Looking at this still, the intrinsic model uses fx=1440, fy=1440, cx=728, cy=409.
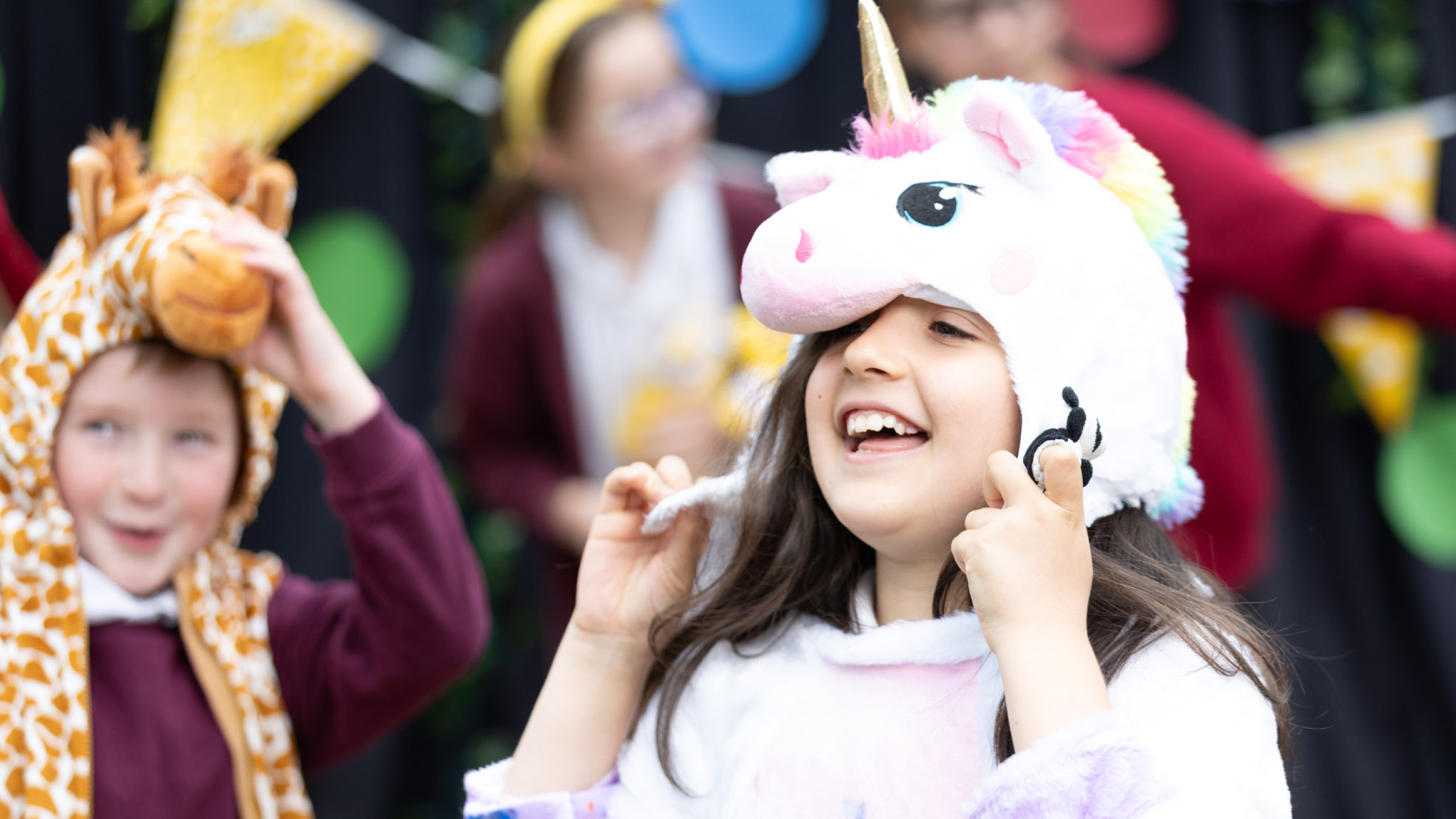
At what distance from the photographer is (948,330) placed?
116 cm

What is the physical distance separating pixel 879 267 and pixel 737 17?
1963 millimetres

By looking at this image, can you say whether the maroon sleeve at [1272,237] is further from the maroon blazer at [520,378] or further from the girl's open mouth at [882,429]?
the girl's open mouth at [882,429]

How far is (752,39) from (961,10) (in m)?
0.86

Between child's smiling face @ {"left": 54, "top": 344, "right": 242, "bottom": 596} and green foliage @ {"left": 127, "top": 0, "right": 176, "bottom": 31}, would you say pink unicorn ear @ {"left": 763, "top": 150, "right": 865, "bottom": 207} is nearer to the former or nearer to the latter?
child's smiling face @ {"left": 54, "top": 344, "right": 242, "bottom": 596}

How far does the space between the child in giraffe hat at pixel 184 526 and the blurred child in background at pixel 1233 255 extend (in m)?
1.11

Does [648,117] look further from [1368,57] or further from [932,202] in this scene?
[1368,57]

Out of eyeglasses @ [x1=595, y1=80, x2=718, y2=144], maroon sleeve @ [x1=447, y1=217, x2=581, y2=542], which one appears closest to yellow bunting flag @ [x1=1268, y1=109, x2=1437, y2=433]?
eyeglasses @ [x1=595, y1=80, x2=718, y2=144]

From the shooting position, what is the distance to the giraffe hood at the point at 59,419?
1.35m

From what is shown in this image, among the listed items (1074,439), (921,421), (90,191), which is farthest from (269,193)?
(1074,439)

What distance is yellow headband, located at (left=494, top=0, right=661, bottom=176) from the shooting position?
2.54m

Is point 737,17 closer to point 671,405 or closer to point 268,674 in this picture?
point 671,405

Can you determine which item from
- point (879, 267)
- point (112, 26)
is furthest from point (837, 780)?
point (112, 26)

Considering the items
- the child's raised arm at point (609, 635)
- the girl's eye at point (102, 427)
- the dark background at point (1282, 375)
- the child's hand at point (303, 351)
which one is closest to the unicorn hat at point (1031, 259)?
the child's raised arm at point (609, 635)

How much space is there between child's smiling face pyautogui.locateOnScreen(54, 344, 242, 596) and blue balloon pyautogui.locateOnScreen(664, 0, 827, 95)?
1.58 meters
